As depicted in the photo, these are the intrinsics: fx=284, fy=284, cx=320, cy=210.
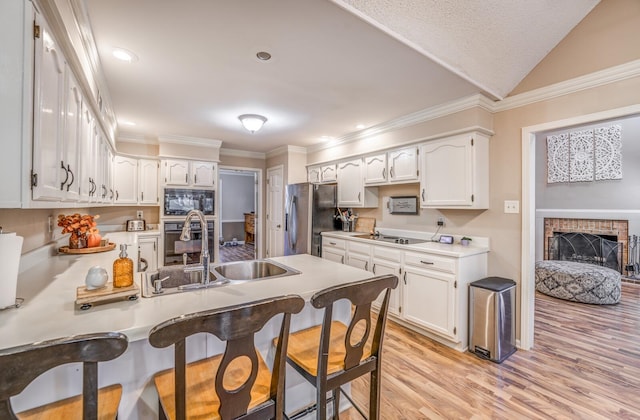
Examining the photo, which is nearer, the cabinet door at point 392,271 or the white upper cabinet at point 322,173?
the cabinet door at point 392,271

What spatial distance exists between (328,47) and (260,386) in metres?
2.11

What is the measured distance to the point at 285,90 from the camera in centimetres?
279

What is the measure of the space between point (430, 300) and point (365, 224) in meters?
1.81

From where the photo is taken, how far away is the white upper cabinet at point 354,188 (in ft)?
13.7

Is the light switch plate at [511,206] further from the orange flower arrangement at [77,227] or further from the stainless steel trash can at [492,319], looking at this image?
the orange flower arrangement at [77,227]

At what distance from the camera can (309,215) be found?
445cm

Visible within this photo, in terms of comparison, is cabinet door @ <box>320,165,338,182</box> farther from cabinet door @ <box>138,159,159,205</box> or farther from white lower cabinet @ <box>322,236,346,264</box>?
cabinet door @ <box>138,159,159,205</box>

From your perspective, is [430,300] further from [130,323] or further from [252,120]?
[252,120]

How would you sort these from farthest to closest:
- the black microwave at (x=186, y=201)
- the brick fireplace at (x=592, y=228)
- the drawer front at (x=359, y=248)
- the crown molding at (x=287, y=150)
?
the crown molding at (x=287, y=150) < the brick fireplace at (x=592, y=228) < the black microwave at (x=186, y=201) < the drawer front at (x=359, y=248)

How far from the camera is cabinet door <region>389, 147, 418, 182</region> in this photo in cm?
343

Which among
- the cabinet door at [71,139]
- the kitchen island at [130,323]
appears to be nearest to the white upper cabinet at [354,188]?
the kitchen island at [130,323]

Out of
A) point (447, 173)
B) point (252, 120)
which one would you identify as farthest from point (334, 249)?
point (252, 120)

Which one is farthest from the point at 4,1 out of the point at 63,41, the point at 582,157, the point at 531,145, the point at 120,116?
the point at 582,157

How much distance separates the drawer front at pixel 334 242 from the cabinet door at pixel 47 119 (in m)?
3.12
